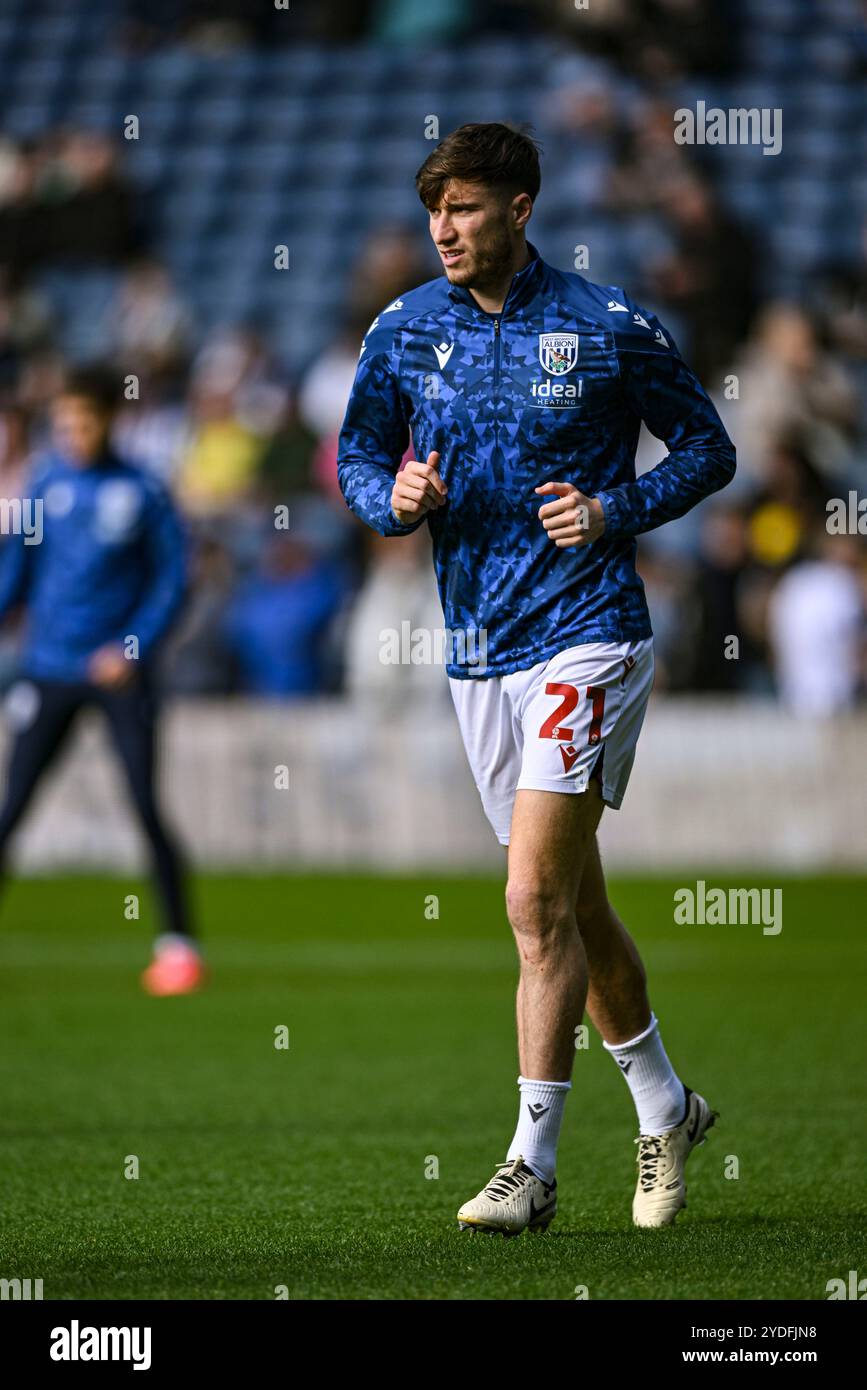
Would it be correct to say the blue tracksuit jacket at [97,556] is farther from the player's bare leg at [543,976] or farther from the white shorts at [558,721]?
the player's bare leg at [543,976]

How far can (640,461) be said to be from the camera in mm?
16734

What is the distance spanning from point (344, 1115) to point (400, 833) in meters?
8.50

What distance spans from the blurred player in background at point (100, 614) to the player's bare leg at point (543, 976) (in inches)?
214

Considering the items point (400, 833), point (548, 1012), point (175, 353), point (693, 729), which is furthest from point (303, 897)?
point (548, 1012)

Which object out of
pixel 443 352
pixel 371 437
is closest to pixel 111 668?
pixel 371 437

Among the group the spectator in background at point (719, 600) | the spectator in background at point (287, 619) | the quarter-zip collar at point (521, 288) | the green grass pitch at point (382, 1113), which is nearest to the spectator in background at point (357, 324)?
the spectator in background at point (287, 619)

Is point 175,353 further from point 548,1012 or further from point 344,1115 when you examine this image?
point 548,1012

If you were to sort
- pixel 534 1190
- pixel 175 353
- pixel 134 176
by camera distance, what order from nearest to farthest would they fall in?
pixel 534 1190, pixel 175 353, pixel 134 176

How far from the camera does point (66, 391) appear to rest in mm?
10758

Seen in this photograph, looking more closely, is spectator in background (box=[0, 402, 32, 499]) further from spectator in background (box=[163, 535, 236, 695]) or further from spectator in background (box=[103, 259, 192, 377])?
spectator in background (box=[163, 535, 236, 695])

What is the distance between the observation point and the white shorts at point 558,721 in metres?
5.51
